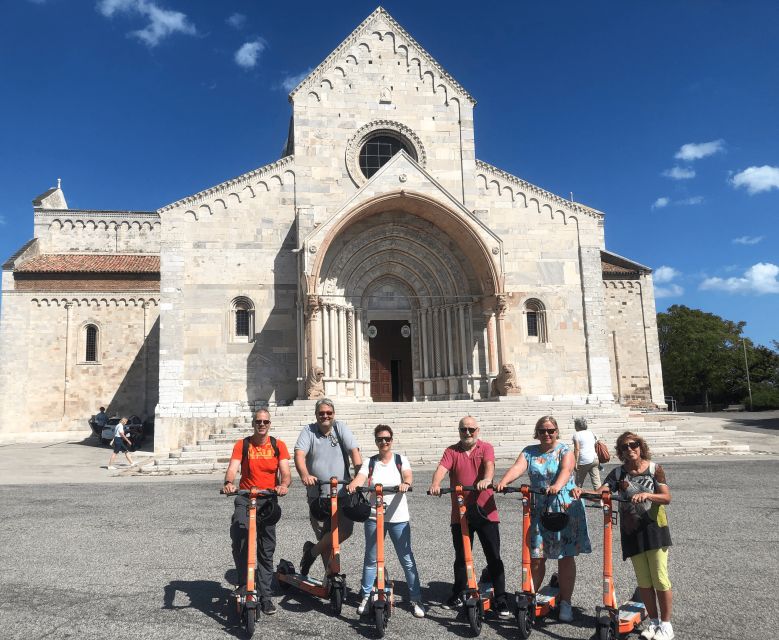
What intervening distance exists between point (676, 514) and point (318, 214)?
15.5 m

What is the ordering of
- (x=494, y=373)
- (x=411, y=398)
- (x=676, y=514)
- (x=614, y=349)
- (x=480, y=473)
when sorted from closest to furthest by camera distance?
(x=480, y=473) < (x=676, y=514) < (x=494, y=373) < (x=411, y=398) < (x=614, y=349)

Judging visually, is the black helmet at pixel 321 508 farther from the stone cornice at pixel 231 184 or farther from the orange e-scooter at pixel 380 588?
the stone cornice at pixel 231 184

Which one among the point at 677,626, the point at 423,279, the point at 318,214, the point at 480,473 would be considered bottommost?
the point at 677,626

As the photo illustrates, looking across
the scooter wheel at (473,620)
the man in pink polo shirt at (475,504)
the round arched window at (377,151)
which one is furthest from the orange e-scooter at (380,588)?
the round arched window at (377,151)

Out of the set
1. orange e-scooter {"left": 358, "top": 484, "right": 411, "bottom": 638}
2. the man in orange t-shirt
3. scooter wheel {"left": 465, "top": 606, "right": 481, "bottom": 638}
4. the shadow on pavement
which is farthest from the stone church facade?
scooter wheel {"left": 465, "top": 606, "right": 481, "bottom": 638}

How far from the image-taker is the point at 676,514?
372 inches

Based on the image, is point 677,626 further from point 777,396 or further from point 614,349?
point 777,396

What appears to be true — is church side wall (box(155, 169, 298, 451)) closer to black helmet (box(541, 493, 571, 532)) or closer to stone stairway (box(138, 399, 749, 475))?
stone stairway (box(138, 399, 749, 475))

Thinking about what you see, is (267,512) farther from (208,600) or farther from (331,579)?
(208,600)

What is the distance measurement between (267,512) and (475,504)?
186 cm

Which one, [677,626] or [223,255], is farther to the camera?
[223,255]

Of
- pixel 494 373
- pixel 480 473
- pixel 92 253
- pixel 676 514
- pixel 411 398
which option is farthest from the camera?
pixel 92 253

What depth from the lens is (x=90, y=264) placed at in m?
30.2

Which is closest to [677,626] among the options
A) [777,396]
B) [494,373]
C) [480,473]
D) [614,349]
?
[480,473]
